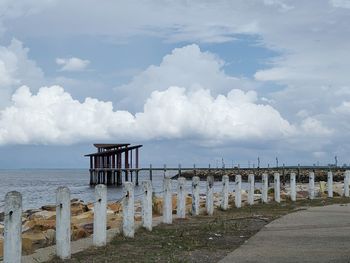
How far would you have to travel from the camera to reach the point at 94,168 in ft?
231

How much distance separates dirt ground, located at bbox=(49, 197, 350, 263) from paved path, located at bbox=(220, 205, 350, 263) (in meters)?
0.31

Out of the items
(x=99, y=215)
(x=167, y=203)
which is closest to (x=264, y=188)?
(x=167, y=203)

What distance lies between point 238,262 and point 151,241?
8.42ft

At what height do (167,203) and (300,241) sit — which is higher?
(167,203)

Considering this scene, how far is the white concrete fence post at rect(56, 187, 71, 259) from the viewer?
905 cm

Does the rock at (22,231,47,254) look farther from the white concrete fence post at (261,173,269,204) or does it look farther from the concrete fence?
the white concrete fence post at (261,173,269,204)

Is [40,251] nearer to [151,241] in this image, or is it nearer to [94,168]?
[151,241]

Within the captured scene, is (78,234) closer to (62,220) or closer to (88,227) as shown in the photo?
(88,227)

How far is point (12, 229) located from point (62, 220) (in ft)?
4.78

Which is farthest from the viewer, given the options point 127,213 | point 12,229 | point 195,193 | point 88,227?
point 195,193

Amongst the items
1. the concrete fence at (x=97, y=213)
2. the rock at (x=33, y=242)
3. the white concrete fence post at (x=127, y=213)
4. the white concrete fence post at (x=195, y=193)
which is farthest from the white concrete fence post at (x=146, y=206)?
the white concrete fence post at (x=195, y=193)

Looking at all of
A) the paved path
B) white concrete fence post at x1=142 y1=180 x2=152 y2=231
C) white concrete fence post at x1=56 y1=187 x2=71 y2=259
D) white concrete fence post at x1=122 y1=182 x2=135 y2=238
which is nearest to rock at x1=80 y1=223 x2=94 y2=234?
white concrete fence post at x1=142 y1=180 x2=152 y2=231

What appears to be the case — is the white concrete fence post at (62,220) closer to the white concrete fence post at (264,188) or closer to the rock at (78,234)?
the rock at (78,234)

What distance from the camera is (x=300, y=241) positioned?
10766 mm
